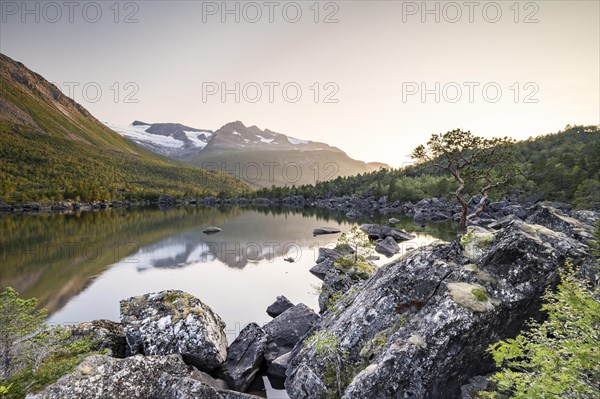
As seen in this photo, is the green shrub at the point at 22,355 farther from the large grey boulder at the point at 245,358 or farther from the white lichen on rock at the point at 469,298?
the white lichen on rock at the point at 469,298

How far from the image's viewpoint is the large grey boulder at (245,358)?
18094 mm

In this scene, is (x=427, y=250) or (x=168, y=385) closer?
(x=168, y=385)

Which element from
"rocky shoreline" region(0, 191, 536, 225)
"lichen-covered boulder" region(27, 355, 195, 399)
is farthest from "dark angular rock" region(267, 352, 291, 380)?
"rocky shoreline" region(0, 191, 536, 225)

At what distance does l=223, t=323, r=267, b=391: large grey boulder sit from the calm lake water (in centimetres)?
473

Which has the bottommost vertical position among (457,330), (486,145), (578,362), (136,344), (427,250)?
(136,344)

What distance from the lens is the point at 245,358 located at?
19250mm

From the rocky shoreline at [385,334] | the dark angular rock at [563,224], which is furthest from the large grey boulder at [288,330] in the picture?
the dark angular rock at [563,224]

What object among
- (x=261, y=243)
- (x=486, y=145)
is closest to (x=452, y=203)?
(x=261, y=243)

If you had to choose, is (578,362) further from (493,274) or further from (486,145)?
(486,145)

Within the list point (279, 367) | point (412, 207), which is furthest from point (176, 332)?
point (412, 207)

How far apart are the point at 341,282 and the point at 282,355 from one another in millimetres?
10818

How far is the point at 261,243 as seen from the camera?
6969cm

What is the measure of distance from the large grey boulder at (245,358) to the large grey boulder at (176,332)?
0.67 metres

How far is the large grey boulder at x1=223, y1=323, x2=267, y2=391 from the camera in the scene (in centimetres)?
1809
